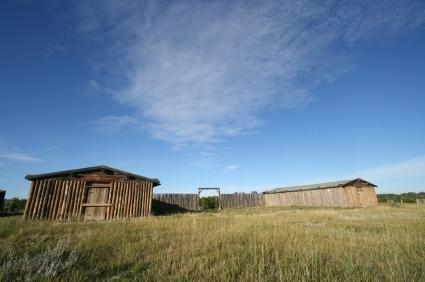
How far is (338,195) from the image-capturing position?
3209 cm

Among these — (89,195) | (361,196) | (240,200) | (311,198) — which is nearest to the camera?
(89,195)

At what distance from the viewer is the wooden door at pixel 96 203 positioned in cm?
1725

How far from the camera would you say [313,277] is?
12.8 ft

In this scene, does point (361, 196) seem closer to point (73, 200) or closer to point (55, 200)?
point (73, 200)

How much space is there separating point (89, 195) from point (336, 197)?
29377 millimetres

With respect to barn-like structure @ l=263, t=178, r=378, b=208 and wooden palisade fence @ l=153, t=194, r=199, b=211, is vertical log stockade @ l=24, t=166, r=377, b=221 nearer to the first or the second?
wooden palisade fence @ l=153, t=194, r=199, b=211

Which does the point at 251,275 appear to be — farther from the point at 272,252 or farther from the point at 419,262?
the point at 419,262

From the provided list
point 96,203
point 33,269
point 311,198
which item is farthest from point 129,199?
point 311,198

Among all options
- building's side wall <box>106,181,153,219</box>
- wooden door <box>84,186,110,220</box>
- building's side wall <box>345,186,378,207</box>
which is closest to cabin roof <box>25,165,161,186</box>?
building's side wall <box>106,181,153,219</box>

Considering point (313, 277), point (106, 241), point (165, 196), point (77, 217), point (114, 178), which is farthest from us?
point (165, 196)

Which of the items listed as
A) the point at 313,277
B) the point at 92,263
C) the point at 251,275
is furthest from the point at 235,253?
the point at 92,263

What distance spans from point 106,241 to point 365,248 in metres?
6.78

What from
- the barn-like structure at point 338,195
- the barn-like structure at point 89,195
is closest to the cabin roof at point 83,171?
the barn-like structure at point 89,195

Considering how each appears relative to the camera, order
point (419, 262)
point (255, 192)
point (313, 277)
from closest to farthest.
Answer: point (313, 277) → point (419, 262) → point (255, 192)
